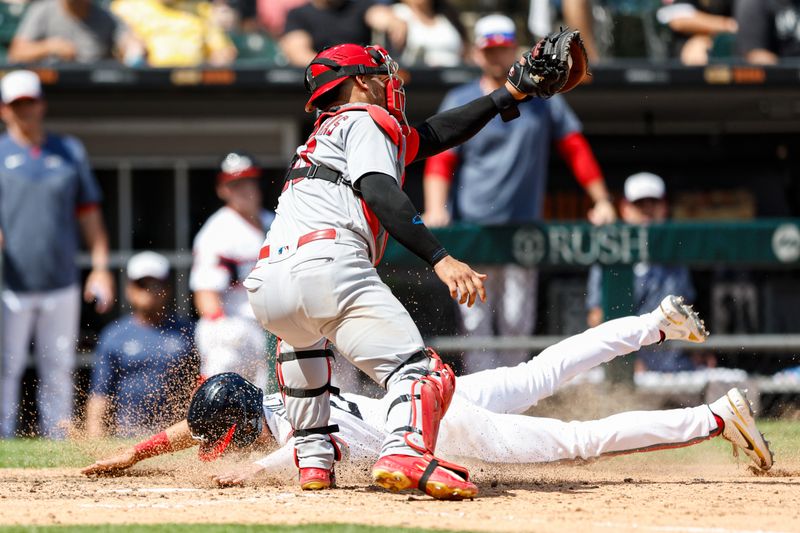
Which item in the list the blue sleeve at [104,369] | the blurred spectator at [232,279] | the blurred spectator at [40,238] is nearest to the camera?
the blurred spectator at [232,279]

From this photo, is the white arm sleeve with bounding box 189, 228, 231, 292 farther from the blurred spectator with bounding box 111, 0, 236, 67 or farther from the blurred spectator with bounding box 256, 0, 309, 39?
the blurred spectator with bounding box 256, 0, 309, 39

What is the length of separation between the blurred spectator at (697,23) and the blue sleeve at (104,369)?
492cm

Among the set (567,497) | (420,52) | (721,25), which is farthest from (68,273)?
(721,25)

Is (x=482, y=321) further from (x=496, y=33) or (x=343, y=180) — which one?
(x=343, y=180)

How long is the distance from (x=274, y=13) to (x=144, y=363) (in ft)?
13.3

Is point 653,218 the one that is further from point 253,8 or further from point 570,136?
point 253,8

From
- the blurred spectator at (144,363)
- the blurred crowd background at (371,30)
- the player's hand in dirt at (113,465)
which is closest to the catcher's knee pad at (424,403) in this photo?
the player's hand in dirt at (113,465)

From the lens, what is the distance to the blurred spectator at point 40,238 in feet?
26.0

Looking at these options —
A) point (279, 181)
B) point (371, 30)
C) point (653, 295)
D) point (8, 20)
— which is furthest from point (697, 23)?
point (8, 20)

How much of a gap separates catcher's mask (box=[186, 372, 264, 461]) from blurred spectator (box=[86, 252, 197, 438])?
1116mm

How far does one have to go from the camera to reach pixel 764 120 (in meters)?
10.5

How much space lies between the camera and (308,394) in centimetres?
456

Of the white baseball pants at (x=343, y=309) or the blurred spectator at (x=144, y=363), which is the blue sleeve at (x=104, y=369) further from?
the white baseball pants at (x=343, y=309)

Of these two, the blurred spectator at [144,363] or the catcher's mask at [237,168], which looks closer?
the blurred spectator at [144,363]
